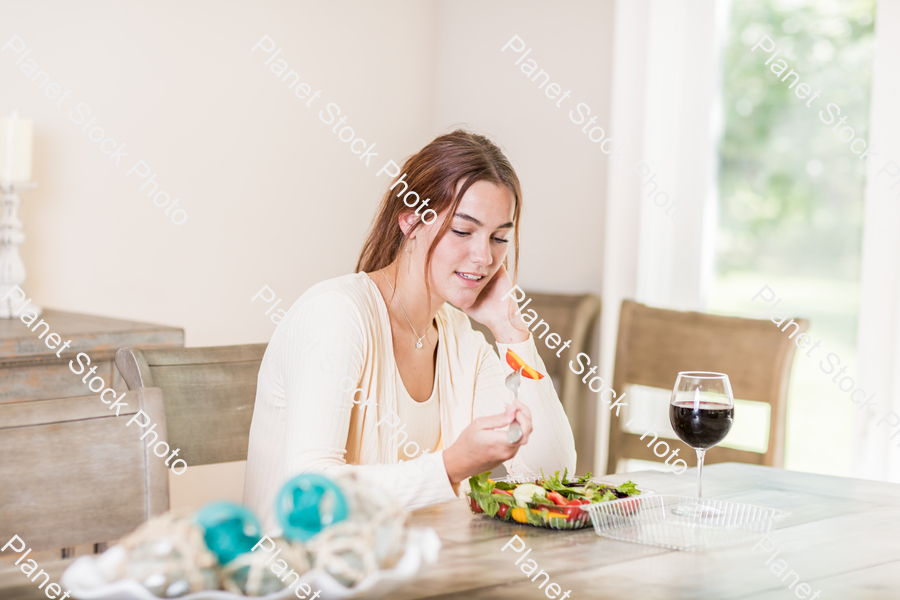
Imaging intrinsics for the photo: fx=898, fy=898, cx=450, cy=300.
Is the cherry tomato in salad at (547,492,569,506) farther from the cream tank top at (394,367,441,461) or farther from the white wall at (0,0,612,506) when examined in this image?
the white wall at (0,0,612,506)

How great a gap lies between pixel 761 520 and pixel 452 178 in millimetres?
747

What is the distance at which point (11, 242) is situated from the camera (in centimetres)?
221

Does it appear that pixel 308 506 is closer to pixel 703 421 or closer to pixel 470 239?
pixel 703 421

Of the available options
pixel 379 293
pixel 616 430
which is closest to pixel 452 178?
pixel 379 293

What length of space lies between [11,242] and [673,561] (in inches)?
72.8

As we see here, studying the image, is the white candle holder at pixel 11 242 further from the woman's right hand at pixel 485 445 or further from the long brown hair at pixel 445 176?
the woman's right hand at pixel 485 445

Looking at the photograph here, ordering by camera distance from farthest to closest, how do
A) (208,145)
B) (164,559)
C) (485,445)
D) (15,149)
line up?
(208,145)
(15,149)
(485,445)
(164,559)

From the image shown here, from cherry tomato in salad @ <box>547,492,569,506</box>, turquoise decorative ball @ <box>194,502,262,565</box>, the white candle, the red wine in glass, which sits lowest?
cherry tomato in salad @ <box>547,492,569,506</box>

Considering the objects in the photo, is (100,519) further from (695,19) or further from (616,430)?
(695,19)

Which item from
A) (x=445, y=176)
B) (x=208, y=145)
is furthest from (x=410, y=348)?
(x=208, y=145)

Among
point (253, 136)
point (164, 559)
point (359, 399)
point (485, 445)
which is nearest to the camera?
point (164, 559)

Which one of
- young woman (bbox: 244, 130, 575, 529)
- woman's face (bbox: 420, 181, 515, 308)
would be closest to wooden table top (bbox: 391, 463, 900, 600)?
young woman (bbox: 244, 130, 575, 529)

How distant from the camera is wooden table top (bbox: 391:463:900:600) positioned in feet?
2.92

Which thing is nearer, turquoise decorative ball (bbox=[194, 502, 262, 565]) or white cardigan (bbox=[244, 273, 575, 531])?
turquoise decorative ball (bbox=[194, 502, 262, 565])
